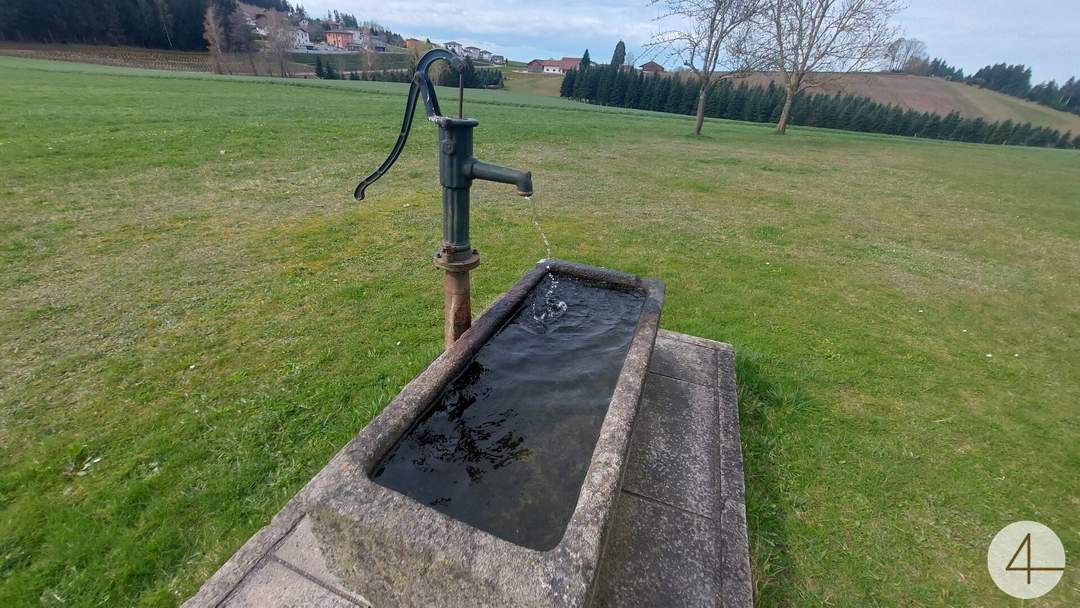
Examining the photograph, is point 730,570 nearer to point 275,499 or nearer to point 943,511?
point 943,511

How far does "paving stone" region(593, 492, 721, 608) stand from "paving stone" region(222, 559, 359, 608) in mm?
1054

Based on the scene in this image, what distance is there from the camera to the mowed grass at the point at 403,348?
2340 millimetres

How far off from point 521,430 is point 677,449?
1026mm

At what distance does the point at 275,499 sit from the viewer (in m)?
2.46

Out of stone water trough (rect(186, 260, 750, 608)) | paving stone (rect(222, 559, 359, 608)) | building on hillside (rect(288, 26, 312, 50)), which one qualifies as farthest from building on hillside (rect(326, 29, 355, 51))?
paving stone (rect(222, 559, 359, 608))

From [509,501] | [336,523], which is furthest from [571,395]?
[336,523]

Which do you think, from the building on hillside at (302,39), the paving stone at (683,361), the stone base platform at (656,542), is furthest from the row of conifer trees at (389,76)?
the stone base platform at (656,542)

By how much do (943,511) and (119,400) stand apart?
5203mm

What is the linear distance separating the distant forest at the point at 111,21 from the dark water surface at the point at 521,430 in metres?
71.6

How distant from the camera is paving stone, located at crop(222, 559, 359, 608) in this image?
175 centimetres

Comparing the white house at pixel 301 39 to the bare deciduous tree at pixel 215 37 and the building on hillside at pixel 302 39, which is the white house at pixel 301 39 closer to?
the building on hillside at pixel 302 39

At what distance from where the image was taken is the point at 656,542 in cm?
210

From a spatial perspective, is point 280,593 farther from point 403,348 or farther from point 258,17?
point 258,17

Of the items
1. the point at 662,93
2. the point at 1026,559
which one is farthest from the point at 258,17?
the point at 1026,559
